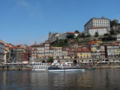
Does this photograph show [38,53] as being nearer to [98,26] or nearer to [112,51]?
[112,51]

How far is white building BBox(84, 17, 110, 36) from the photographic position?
109 m

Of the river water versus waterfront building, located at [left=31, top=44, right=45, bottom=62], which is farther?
waterfront building, located at [left=31, top=44, right=45, bottom=62]

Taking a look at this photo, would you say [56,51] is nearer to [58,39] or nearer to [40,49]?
[40,49]

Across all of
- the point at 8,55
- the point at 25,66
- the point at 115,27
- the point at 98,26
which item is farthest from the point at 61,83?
the point at 115,27

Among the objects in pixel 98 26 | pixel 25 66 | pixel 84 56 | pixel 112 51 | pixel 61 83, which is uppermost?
pixel 98 26

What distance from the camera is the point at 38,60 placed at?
78.6 m

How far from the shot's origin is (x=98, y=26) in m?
116

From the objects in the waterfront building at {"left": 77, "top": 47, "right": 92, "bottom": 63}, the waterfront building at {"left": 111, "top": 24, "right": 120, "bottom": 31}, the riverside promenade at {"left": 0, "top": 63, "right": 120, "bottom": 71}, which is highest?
the waterfront building at {"left": 111, "top": 24, "right": 120, "bottom": 31}

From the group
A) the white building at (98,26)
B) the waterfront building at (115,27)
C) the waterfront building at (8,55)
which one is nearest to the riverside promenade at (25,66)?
the waterfront building at (8,55)

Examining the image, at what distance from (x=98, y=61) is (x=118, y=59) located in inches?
295

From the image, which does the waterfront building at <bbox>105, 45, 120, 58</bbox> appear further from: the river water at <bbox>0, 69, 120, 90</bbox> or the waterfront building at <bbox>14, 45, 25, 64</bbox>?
the river water at <bbox>0, 69, 120, 90</bbox>

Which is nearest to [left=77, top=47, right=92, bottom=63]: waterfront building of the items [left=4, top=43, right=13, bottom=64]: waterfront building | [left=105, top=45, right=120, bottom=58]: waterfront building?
[left=105, top=45, right=120, bottom=58]: waterfront building

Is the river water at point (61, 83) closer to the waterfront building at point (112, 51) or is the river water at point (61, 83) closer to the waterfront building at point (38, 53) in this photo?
the waterfront building at point (38, 53)

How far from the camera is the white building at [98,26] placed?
109m
